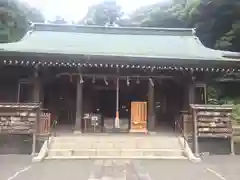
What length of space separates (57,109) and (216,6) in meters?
14.6

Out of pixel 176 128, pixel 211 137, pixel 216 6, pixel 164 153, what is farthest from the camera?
pixel 216 6

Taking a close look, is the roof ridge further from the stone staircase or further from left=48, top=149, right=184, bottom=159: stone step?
left=48, top=149, right=184, bottom=159: stone step

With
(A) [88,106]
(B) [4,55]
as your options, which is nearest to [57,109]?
(A) [88,106]

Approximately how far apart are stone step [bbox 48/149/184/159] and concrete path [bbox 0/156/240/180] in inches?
32.4

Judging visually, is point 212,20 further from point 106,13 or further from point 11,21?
point 106,13

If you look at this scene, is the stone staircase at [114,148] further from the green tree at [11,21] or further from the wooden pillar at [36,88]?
the green tree at [11,21]

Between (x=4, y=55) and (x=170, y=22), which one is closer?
(x=4, y=55)

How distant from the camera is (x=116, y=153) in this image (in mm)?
10914

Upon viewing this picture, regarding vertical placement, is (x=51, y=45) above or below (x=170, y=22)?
below

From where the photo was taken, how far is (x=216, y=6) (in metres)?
23.7

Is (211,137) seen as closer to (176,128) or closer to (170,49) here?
(176,128)

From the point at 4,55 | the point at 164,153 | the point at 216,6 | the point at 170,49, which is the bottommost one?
the point at 164,153

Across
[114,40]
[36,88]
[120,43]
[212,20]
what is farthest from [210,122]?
[212,20]

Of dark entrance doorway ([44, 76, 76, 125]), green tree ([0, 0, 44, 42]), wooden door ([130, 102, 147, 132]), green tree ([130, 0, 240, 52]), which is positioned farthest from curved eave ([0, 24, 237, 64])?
green tree ([0, 0, 44, 42])
